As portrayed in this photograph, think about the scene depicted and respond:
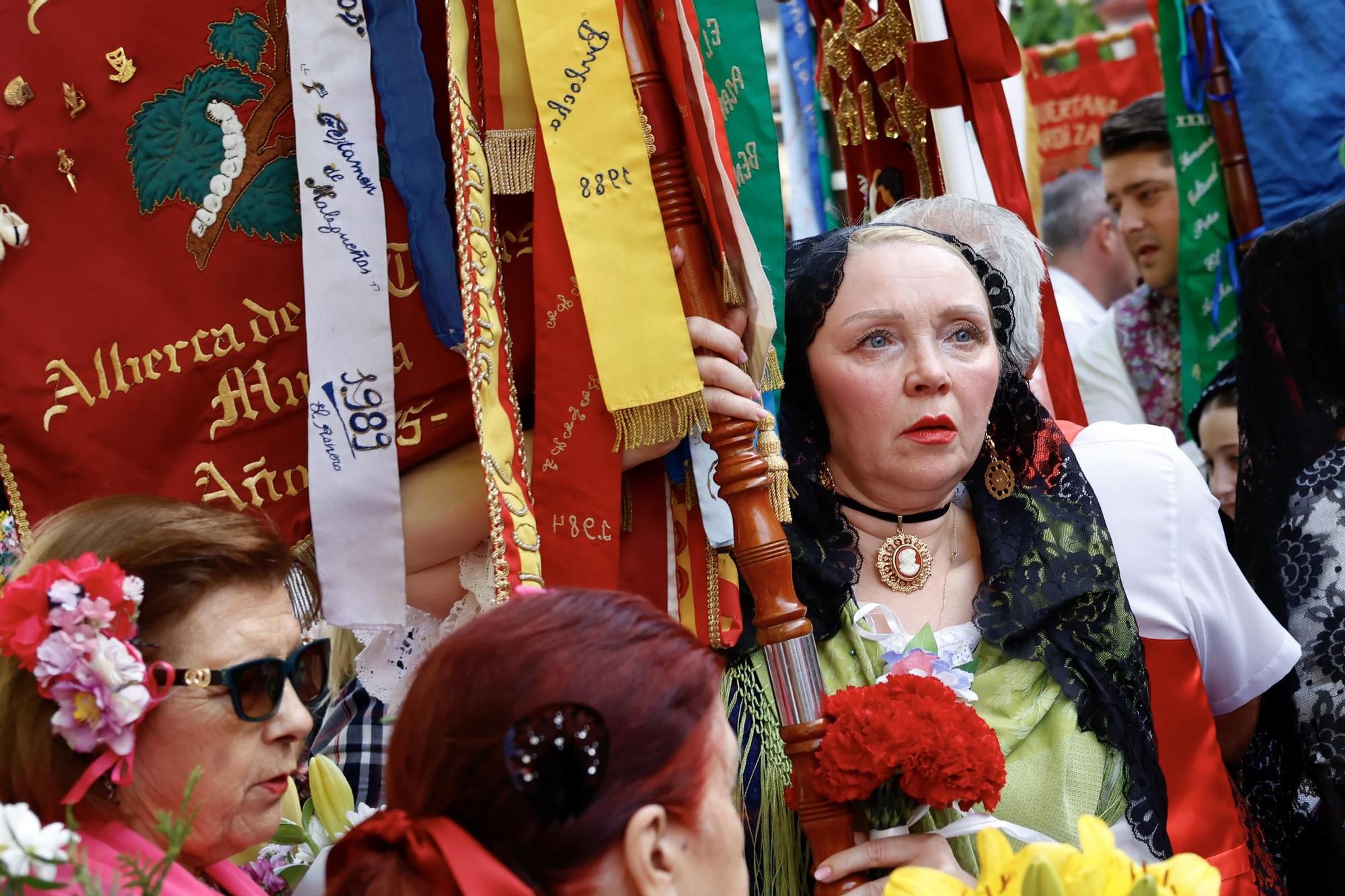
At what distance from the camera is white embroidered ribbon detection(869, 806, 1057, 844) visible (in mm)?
2514

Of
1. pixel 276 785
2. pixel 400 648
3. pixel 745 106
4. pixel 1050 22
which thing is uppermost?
pixel 745 106

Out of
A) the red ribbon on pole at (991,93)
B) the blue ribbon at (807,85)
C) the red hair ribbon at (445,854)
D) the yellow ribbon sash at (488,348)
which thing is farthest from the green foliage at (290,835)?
the blue ribbon at (807,85)

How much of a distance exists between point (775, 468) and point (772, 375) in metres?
0.20

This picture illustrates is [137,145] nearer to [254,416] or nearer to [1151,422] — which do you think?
[254,416]

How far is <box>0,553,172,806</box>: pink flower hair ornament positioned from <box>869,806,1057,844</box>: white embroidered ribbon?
1.23 metres

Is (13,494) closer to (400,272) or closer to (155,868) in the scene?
(400,272)

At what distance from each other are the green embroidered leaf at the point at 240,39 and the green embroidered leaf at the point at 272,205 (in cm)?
17

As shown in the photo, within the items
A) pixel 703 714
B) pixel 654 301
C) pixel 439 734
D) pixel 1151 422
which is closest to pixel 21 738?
pixel 439 734

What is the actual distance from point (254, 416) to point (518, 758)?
45.3 inches

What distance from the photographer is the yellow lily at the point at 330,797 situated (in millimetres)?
2645

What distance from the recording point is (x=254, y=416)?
8.18ft

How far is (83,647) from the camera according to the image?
6.05ft

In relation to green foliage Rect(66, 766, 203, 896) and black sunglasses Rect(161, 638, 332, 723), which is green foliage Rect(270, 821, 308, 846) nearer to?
black sunglasses Rect(161, 638, 332, 723)

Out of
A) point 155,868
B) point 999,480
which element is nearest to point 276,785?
point 155,868
